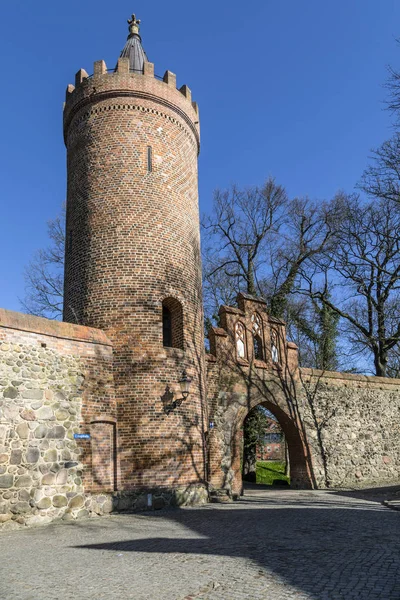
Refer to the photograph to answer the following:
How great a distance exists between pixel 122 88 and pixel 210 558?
40.1ft

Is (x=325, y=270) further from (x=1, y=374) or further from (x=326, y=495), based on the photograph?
(x=1, y=374)

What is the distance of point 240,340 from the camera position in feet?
52.9

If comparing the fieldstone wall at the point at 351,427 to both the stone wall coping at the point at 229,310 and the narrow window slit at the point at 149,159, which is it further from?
the narrow window slit at the point at 149,159

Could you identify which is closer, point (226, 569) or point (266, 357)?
point (226, 569)

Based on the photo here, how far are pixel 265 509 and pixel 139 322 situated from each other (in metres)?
5.22

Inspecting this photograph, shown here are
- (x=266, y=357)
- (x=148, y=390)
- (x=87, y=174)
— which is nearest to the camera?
(x=148, y=390)

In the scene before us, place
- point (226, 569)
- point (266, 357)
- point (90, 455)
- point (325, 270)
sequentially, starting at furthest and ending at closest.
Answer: point (325, 270) < point (266, 357) < point (90, 455) < point (226, 569)

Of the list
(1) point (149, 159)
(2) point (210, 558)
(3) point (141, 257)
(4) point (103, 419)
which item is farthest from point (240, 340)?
(2) point (210, 558)

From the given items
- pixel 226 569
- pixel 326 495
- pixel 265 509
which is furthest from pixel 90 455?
pixel 326 495

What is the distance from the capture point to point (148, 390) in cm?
1227

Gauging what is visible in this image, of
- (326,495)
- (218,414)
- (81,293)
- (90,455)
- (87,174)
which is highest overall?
(87,174)

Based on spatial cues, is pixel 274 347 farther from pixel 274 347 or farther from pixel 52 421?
pixel 52 421

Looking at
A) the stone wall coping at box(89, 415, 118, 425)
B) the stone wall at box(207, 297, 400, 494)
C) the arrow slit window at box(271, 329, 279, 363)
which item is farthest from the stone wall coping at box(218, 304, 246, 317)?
the stone wall coping at box(89, 415, 118, 425)

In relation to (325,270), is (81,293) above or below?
below
